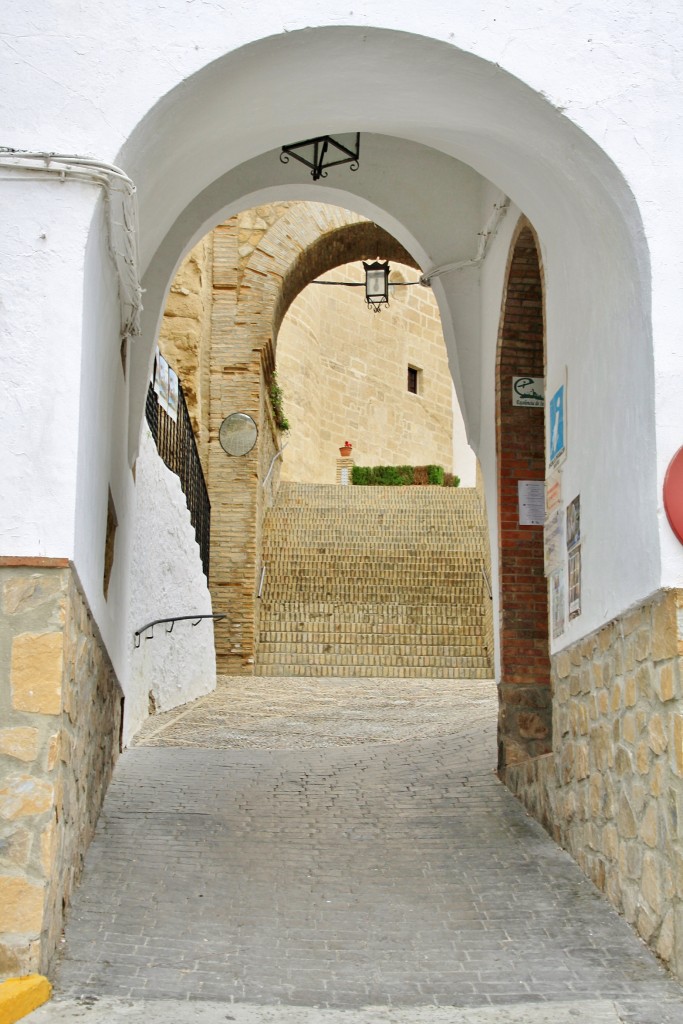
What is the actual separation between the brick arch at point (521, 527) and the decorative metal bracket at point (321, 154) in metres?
1.12

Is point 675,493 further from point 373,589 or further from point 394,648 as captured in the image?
point 373,589

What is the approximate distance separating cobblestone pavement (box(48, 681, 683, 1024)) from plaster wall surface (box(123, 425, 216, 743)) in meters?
1.89

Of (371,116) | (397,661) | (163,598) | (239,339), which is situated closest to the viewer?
(371,116)

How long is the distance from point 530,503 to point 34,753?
13.7ft

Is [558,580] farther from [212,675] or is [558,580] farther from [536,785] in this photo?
[212,675]

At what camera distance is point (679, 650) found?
13.3 ft

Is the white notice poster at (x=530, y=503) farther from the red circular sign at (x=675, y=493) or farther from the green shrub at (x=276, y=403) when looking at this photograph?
the green shrub at (x=276, y=403)

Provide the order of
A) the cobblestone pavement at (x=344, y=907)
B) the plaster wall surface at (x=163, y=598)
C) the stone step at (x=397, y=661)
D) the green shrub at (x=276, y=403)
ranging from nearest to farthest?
1. the cobblestone pavement at (x=344, y=907)
2. the plaster wall surface at (x=163, y=598)
3. the stone step at (x=397, y=661)
4. the green shrub at (x=276, y=403)

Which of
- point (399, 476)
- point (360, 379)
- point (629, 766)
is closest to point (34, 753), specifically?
point (629, 766)

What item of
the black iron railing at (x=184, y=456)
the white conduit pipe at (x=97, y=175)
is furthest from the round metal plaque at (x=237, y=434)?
the white conduit pipe at (x=97, y=175)

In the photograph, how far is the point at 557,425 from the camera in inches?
231

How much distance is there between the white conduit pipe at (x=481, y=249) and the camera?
704 cm

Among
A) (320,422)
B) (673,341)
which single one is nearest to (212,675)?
(673,341)

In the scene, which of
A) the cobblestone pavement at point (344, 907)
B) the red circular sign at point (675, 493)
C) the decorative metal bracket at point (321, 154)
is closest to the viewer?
the cobblestone pavement at point (344, 907)
